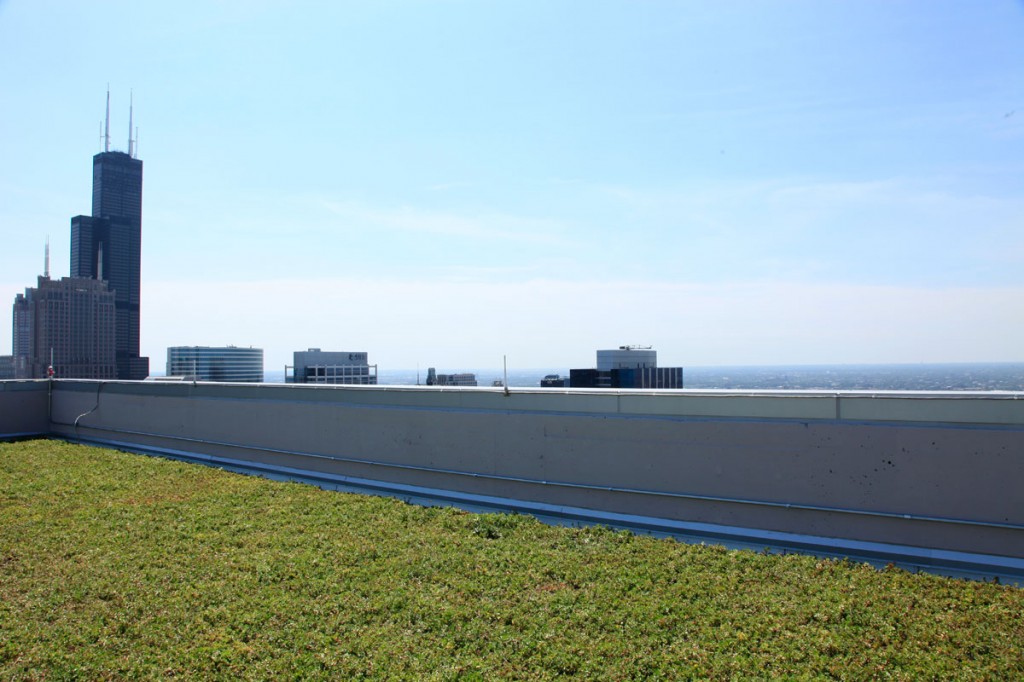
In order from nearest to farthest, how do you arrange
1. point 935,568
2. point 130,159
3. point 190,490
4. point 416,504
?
point 935,568
point 416,504
point 190,490
point 130,159

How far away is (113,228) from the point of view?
110 m

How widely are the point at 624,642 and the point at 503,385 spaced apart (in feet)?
11.0

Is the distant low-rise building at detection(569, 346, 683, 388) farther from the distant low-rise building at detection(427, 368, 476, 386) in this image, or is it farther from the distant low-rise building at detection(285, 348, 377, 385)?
the distant low-rise building at detection(285, 348, 377, 385)

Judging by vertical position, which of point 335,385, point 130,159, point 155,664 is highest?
point 130,159

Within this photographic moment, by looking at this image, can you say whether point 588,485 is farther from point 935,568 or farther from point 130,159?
point 130,159

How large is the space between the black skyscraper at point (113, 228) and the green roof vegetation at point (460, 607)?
102 metres

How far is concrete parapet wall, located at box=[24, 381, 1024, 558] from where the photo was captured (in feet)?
12.6

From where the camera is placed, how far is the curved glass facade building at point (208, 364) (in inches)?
382

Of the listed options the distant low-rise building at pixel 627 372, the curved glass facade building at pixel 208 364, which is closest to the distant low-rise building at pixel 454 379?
the distant low-rise building at pixel 627 372

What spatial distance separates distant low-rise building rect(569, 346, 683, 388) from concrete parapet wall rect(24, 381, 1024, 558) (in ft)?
5.15

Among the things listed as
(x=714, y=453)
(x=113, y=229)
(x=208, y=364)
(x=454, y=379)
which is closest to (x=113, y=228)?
A: (x=113, y=229)

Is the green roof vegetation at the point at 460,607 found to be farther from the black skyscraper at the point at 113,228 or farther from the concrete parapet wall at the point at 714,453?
the black skyscraper at the point at 113,228

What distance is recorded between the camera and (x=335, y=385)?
23.2ft

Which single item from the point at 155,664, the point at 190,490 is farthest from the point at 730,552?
the point at 190,490
